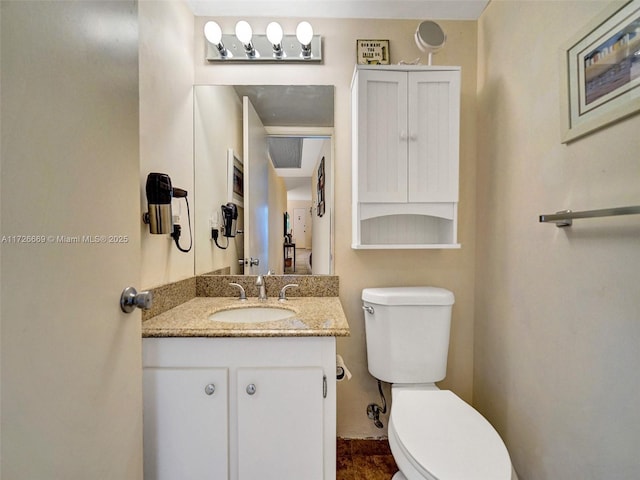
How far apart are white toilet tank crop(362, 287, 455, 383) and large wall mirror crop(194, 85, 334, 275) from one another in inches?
16.0

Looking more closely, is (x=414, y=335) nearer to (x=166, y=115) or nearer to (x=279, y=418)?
(x=279, y=418)

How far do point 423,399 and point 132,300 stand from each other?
1.08 m

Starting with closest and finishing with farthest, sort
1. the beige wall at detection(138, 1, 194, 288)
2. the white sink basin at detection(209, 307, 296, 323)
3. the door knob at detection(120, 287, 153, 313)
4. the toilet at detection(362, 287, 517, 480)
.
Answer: the door knob at detection(120, 287, 153, 313) < the toilet at detection(362, 287, 517, 480) < the beige wall at detection(138, 1, 194, 288) < the white sink basin at detection(209, 307, 296, 323)

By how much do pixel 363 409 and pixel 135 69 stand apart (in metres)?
1.72

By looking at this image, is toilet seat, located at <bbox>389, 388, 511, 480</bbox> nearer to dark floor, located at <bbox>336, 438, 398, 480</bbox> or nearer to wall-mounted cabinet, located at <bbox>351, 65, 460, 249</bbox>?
dark floor, located at <bbox>336, 438, 398, 480</bbox>

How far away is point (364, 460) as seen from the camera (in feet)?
4.52

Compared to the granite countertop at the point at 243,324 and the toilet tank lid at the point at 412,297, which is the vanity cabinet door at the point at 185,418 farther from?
the toilet tank lid at the point at 412,297

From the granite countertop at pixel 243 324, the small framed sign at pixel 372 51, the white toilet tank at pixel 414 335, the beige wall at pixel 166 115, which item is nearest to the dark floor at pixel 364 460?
the white toilet tank at pixel 414 335

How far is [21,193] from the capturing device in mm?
482

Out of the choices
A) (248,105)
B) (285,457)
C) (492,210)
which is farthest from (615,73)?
(285,457)

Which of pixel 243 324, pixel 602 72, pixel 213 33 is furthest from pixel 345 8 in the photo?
pixel 243 324

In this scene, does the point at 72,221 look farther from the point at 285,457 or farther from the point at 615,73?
the point at 615,73

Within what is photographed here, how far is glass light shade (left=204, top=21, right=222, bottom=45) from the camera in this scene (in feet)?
4.44

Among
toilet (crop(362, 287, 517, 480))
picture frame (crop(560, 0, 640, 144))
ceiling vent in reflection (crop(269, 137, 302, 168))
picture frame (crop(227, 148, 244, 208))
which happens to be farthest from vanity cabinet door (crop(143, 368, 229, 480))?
picture frame (crop(560, 0, 640, 144))
